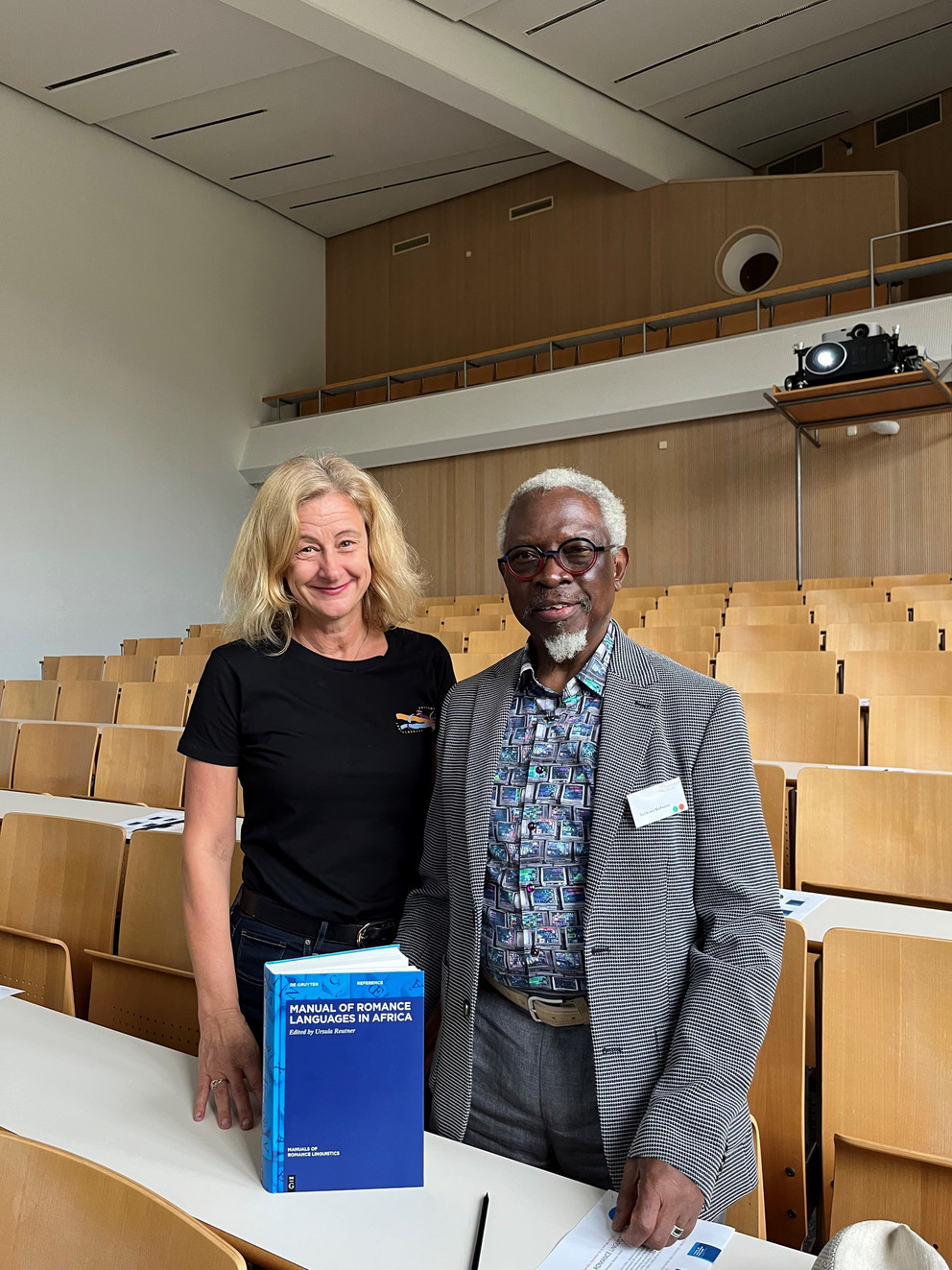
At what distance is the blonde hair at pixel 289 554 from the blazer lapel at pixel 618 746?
43 cm

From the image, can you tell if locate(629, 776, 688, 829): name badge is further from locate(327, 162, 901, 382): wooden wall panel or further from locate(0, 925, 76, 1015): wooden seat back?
locate(327, 162, 901, 382): wooden wall panel

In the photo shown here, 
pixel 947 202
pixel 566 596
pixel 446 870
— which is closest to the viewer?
pixel 566 596

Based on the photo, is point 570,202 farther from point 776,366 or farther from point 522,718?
point 522,718

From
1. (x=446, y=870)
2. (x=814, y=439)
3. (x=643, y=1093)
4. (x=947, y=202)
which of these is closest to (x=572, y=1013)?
(x=643, y=1093)

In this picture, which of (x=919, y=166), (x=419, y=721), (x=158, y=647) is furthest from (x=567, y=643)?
(x=919, y=166)

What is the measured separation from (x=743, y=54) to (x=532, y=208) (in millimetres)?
2951

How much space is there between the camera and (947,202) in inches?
363

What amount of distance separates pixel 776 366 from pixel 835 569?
1813 mm

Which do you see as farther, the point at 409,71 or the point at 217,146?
the point at 217,146

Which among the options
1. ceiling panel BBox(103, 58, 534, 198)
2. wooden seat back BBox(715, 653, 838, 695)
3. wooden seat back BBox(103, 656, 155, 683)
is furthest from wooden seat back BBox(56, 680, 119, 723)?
ceiling panel BBox(103, 58, 534, 198)

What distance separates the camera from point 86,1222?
866 mm

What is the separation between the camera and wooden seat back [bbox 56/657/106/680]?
669cm

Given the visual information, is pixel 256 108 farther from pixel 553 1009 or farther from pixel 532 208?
pixel 553 1009

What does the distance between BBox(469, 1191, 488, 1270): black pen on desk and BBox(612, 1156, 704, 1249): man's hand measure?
13 centimetres
